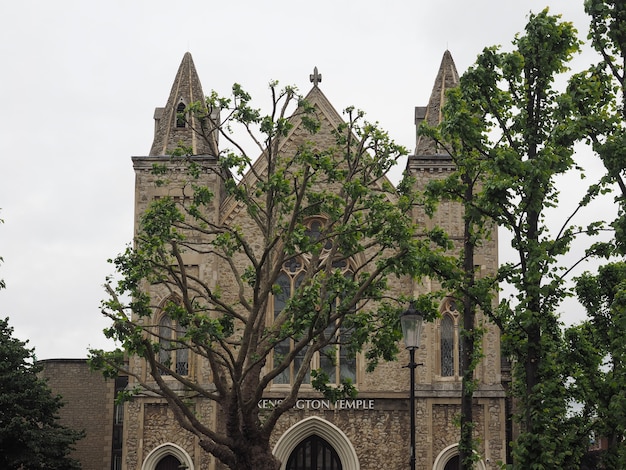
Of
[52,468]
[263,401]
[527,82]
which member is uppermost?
[527,82]

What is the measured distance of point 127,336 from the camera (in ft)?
64.5

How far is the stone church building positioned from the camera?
29.0m

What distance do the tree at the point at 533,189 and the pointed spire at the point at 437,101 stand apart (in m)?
13.2

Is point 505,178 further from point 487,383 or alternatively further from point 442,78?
point 442,78

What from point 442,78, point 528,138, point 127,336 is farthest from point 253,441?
point 442,78

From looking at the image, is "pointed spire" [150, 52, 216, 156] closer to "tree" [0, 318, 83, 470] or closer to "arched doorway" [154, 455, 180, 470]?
"tree" [0, 318, 83, 470]

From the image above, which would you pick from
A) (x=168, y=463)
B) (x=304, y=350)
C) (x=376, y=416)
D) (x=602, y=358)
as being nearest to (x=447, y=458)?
(x=376, y=416)

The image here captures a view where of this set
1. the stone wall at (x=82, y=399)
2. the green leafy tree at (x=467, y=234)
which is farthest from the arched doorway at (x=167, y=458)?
the green leafy tree at (x=467, y=234)

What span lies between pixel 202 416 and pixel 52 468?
4.74 m

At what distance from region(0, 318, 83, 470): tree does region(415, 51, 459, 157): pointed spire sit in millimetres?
13873

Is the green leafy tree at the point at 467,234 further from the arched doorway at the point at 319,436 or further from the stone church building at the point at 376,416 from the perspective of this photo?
the arched doorway at the point at 319,436

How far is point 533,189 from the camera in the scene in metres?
16.9

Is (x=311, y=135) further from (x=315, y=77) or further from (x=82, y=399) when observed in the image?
(x=82, y=399)

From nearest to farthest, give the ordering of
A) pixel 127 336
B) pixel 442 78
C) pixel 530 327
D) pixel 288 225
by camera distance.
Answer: pixel 530 327
pixel 127 336
pixel 288 225
pixel 442 78
